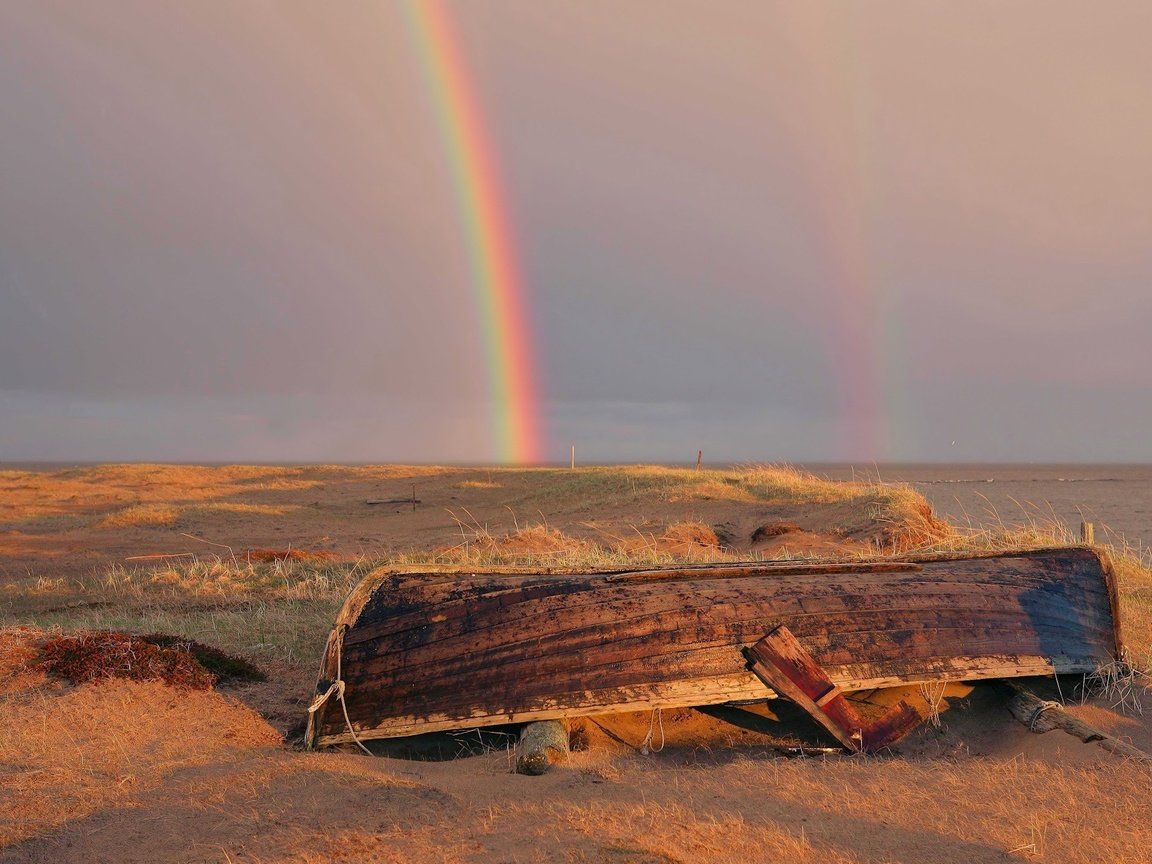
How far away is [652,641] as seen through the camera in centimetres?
515

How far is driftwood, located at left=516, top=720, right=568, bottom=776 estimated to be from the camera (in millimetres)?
4277

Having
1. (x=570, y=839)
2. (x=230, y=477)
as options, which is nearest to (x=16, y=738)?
(x=570, y=839)

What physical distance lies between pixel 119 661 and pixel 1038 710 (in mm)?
6752

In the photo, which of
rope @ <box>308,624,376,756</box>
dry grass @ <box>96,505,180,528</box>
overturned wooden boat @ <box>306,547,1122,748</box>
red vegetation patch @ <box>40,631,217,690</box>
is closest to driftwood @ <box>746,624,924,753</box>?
overturned wooden boat @ <box>306,547,1122,748</box>

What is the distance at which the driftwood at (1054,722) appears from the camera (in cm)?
461

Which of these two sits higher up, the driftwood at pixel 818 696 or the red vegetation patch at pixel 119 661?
the driftwood at pixel 818 696

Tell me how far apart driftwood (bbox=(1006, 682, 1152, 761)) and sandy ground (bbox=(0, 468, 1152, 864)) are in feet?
0.24

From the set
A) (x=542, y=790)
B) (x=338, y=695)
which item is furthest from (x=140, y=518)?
(x=542, y=790)

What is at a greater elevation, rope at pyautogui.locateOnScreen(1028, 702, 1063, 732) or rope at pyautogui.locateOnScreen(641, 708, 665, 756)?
rope at pyautogui.locateOnScreen(1028, 702, 1063, 732)

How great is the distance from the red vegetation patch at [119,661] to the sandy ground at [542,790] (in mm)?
131

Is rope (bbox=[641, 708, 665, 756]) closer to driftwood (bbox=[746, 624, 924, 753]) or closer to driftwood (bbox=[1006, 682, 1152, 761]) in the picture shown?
driftwood (bbox=[746, 624, 924, 753])

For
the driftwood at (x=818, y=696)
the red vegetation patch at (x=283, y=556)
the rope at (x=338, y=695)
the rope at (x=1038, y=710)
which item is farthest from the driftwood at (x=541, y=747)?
the red vegetation patch at (x=283, y=556)

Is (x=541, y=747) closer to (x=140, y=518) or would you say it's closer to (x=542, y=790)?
(x=542, y=790)

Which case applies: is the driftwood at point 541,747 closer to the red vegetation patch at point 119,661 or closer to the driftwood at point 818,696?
the driftwood at point 818,696
